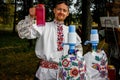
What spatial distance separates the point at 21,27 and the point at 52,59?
41 centimetres

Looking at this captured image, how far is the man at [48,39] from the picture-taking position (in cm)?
307

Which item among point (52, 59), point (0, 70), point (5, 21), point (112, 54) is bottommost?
point (5, 21)

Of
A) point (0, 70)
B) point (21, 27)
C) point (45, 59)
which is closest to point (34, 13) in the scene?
point (21, 27)

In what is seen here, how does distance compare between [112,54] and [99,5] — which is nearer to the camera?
[112,54]

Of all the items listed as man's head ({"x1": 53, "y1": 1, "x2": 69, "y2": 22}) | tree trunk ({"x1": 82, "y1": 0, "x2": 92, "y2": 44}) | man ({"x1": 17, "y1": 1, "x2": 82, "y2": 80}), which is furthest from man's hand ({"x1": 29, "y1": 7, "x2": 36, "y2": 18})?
tree trunk ({"x1": 82, "y1": 0, "x2": 92, "y2": 44})

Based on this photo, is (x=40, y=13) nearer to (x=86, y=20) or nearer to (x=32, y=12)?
(x=32, y=12)

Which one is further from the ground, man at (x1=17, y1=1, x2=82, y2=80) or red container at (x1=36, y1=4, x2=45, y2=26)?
red container at (x1=36, y1=4, x2=45, y2=26)

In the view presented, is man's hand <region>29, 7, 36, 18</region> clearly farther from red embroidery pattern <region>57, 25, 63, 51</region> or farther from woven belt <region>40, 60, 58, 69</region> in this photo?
woven belt <region>40, 60, 58, 69</region>

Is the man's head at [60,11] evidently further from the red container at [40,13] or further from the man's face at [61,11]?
the red container at [40,13]

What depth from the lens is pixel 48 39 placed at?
313cm

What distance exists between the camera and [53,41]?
3143 mm

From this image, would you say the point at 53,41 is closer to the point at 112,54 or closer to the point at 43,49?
the point at 43,49

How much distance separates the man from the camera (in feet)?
10.1

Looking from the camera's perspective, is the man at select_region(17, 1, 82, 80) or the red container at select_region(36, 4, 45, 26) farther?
the man at select_region(17, 1, 82, 80)
